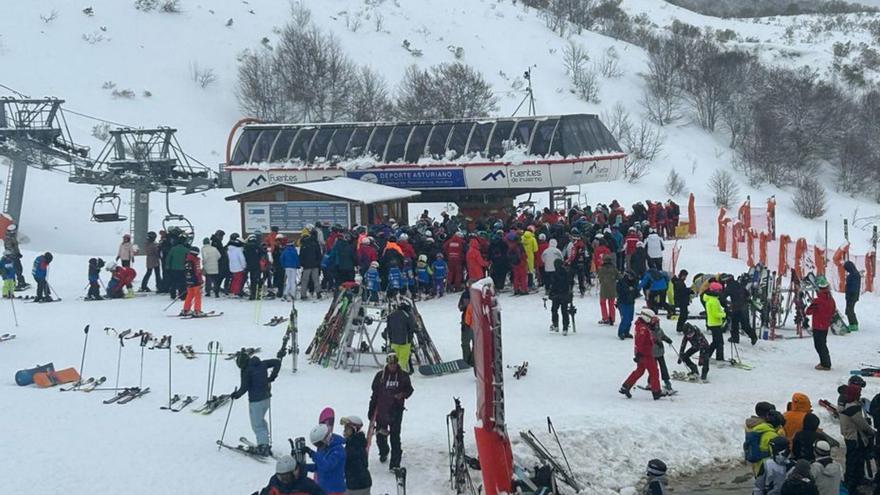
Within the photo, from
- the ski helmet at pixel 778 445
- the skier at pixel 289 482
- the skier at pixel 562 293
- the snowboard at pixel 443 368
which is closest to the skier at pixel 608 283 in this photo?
the skier at pixel 562 293

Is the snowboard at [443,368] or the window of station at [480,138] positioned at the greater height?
the window of station at [480,138]

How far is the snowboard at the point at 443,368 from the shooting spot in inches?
591

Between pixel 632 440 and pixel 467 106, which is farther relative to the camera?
pixel 467 106

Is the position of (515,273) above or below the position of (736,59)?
below

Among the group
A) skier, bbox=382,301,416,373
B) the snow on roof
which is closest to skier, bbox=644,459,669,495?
skier, bbox=382,301,416,373

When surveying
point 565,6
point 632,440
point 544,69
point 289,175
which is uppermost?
point 565,6

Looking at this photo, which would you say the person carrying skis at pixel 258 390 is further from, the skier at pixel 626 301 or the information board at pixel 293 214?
the information board at pixel 293 214

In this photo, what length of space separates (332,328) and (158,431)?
388cm

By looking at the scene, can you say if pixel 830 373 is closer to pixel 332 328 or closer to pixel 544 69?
pixel 332 328

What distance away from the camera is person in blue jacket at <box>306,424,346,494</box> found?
9.42 metres

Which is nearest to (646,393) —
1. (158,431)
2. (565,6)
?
(158,431)

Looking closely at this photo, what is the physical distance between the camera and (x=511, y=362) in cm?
1606

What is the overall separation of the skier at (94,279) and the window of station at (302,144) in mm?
11061

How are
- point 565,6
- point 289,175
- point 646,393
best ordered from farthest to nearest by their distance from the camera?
1. point 565,6
2. point 289,175
3. point 646,393
